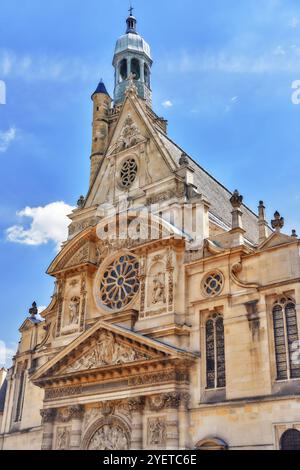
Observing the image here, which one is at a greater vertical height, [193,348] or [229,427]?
[193,348]

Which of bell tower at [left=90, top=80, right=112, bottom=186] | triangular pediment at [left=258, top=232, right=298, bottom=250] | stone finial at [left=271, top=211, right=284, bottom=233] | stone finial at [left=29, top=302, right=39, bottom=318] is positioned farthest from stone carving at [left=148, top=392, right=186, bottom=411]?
bell tower at [left=90, top=80, right=112, bottom=186]

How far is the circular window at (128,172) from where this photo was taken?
26109mm

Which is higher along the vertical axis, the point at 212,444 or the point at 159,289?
the point at 159,289

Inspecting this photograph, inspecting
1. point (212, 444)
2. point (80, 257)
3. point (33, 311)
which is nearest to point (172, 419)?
point (212, 444)

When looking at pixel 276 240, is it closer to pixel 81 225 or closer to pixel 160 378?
pixel 160 378

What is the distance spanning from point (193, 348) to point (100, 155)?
42.6 feet

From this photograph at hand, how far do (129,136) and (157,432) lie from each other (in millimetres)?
13634

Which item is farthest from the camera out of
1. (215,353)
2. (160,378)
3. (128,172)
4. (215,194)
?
(215,194)

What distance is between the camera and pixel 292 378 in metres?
17.9

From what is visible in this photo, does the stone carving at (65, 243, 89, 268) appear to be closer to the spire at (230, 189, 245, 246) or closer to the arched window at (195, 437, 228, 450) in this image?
the spire at (230, 189, 245, 246)

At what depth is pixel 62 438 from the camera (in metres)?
22.4

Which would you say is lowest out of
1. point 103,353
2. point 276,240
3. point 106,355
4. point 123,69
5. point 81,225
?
point 106,355
